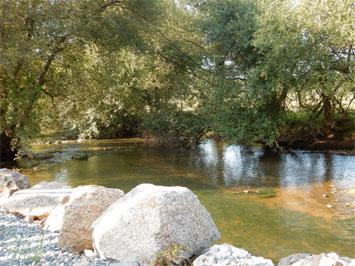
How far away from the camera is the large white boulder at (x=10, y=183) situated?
8688 mm

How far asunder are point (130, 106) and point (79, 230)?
956 inches

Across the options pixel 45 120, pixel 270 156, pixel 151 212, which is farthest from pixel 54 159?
pixel 151 212

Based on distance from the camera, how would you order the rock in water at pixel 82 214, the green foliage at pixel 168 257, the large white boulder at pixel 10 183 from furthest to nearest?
the large white boulder at pixel 10 183, the rock in water at pixel 82 214, the green foliage at pixel 168 257

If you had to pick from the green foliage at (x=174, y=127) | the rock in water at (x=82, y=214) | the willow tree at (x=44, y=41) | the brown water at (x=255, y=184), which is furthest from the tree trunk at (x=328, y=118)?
the rock in water at (x=82, y=214)

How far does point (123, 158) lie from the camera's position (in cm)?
1852

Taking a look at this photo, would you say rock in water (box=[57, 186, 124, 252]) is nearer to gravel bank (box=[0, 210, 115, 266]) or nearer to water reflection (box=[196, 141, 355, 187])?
gravel bank (box=[0, 210, 115, 266])

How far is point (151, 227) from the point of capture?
446cm

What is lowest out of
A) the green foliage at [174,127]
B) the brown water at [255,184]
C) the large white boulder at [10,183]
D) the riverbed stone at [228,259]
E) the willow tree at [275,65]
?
the brown water at [255,184]

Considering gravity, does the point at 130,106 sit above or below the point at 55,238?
above

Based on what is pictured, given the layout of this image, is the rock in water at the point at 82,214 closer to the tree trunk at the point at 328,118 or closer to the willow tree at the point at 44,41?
the willow tree at the point at 44,41

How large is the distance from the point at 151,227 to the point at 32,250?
2.05m

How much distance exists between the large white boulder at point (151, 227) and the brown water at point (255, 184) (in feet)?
7.19

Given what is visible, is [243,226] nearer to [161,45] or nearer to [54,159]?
[54,159]

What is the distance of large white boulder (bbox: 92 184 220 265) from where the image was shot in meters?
4.40
